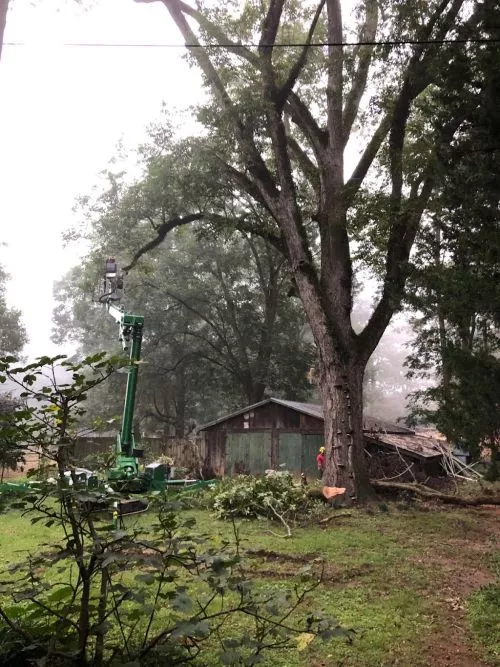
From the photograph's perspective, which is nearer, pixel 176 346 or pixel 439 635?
pixel 439 635

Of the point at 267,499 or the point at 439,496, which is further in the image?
the point at 439,496

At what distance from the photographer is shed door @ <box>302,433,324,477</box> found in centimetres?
1870

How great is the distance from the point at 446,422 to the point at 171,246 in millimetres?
25086

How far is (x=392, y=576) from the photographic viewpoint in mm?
6086

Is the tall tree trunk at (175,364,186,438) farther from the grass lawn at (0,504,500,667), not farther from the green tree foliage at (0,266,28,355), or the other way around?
the grass lawn at (0,504,500,667)

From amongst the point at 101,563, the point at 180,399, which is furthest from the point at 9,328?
the point at 101,563

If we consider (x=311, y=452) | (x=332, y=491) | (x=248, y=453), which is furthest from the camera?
(x=248, y=453)

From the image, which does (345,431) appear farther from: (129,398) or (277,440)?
(277,440)

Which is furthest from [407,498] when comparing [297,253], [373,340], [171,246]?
[171,246]

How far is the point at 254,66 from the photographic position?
492 inches

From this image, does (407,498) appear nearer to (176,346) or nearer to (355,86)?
(355,86)

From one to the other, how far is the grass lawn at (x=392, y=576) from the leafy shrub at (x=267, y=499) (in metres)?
0.41

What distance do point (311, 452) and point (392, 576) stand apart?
12.8 metres

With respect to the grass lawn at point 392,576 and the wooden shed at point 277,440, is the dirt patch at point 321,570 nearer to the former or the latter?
the grass lawn at point 392,576
